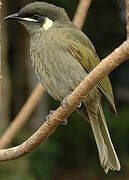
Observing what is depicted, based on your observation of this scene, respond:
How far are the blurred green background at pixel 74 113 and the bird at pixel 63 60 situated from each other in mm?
1776

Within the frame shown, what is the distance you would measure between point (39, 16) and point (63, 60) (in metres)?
0.25

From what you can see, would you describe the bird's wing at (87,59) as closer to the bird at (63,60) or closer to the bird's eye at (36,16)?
the bird at (63,60)

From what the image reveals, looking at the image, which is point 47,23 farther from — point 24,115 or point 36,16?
point 24,115

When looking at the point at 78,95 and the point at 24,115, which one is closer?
the point at 78,95

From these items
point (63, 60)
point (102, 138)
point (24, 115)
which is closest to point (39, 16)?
point (63, 60)

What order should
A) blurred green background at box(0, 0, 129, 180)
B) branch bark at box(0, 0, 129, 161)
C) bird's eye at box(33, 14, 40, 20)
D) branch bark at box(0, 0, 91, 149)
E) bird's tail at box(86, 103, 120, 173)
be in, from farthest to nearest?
blurred green background at box(0, 0, 129, 180)
branch bark at box(0, 0, 91, 149)
bird's eye at box(33, 14, 40, 20)
bird's tail at box(86, 103, 120, 173)
branch bark at box(0, 0, 129, 161)

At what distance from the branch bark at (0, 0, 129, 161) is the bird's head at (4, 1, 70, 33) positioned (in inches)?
28.4

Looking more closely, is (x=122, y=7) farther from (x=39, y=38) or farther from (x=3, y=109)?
(x=39, y=38)

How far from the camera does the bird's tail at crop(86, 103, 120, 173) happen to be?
7.06ft

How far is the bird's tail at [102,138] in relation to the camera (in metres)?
2.15

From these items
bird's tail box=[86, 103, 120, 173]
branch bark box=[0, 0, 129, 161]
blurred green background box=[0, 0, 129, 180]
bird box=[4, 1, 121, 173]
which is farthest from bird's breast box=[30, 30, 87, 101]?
blurred green background box=[0, 0, 129, 180]

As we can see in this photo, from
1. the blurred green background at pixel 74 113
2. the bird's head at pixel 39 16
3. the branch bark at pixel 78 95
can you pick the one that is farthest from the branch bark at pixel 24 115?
the blurred green background at pixel 74 113

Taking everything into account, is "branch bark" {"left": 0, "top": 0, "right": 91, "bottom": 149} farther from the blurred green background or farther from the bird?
the blurred green background

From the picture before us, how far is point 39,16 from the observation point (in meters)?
2.28
